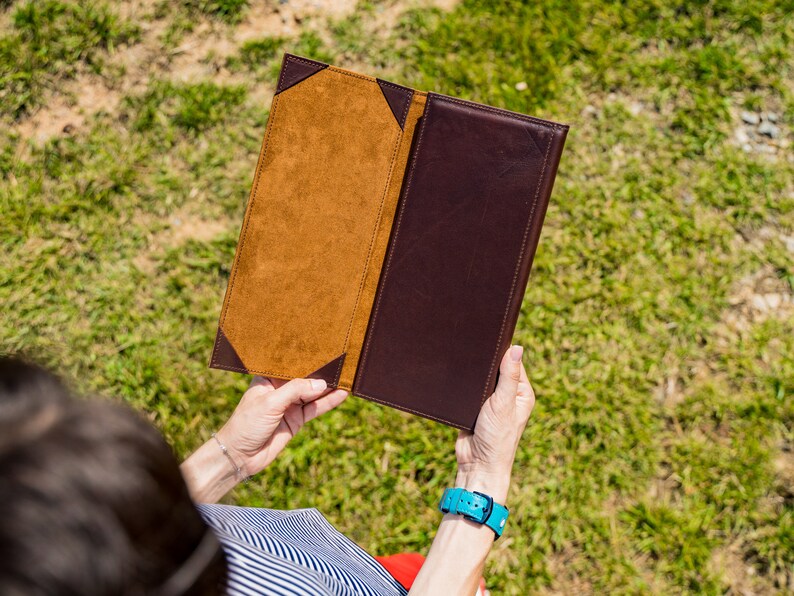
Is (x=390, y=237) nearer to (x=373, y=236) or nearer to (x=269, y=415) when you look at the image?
(x=373, y=236)

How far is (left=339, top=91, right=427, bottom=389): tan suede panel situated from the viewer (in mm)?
2309

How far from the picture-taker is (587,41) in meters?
3.78

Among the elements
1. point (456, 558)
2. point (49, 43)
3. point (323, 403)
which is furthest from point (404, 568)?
point (49, 43)

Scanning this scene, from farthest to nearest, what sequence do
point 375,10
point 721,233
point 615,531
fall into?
point 375,10 → point 721,233 → point 615,531

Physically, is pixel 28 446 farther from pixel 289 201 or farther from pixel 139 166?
pixel 139 166

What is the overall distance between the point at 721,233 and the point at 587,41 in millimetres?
1367

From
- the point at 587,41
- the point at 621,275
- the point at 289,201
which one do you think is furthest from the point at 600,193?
the point at 289,201

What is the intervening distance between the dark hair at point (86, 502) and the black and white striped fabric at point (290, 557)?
0.95ft

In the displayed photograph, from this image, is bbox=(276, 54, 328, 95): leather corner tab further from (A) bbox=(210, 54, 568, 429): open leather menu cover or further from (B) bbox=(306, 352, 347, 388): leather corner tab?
(B) bbox=(306, 352, 347, 388): leather corner tab

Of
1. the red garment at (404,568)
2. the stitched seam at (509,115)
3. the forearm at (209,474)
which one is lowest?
the red garment at (404,568)

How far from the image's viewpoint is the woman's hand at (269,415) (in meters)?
2.48

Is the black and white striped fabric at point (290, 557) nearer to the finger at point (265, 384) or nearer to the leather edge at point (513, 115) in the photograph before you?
the finger at point (265, 384)

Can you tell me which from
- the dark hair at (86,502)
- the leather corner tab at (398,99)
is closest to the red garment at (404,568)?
the dark hair at (86,502)

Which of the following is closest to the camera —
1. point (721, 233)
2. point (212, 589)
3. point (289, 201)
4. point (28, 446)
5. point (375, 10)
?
point (28, 446)
